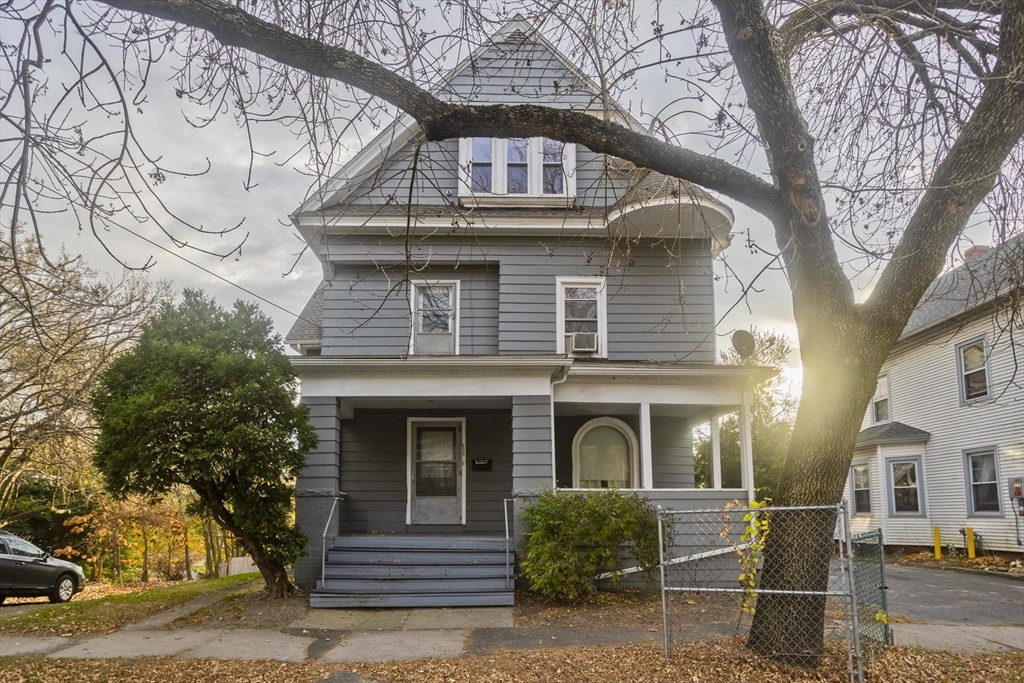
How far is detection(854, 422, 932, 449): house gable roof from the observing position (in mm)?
19872

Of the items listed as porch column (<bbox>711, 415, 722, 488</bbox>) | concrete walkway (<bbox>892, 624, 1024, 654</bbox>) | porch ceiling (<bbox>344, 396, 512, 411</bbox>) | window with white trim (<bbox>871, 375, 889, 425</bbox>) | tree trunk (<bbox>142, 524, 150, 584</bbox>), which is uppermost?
window with white trim (<bbox>871, 375, 889, 425</bbox>)

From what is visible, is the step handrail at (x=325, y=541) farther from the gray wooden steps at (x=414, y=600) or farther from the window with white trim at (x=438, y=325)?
the window with white trim at (x=438, y=325)

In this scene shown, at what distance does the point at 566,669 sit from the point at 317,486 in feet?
20.4

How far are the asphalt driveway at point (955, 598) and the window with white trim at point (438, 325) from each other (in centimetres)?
805

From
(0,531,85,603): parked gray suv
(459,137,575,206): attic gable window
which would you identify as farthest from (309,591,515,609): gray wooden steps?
(459,137,575,206): attic gable window

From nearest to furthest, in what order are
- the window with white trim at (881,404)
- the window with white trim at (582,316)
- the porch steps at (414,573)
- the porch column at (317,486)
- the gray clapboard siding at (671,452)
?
the porch steps at (414,573)
the porch column at (317,486)
the window with white trim at (582,316)
the gray clapboard siding at (671,452)
the window with white trim at (881,404)

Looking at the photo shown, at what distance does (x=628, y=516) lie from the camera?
10695 millimetres

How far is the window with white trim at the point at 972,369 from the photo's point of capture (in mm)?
17766

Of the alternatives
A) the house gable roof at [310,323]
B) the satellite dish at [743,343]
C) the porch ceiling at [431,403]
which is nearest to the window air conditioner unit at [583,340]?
the porch ceiling at [431,403]

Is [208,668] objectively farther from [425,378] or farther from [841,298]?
[841,298]

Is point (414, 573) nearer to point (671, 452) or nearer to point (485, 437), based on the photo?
point (485, 437)

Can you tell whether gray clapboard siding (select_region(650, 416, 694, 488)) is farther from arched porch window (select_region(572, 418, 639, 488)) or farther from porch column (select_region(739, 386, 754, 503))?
porch column (select_region(739, 386, 754, 503))

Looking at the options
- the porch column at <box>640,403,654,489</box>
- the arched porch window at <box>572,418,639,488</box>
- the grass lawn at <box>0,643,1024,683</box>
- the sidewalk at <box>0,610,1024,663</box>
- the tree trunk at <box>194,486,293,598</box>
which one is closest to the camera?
the grass lawn at <box>0,643,1024,683</box>

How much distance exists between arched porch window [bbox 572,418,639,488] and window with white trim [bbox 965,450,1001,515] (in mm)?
9311
